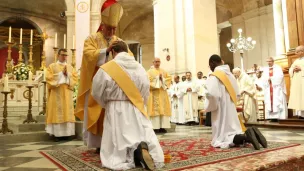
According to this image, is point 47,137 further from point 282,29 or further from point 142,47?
point 142,47

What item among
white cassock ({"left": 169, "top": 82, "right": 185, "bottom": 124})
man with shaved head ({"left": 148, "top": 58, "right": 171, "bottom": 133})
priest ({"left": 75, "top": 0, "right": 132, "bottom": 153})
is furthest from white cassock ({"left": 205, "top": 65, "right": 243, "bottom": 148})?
white cassock ({"left": 169, "top": 82, "right": 185, "bottom": 124})

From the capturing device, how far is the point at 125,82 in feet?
9.80

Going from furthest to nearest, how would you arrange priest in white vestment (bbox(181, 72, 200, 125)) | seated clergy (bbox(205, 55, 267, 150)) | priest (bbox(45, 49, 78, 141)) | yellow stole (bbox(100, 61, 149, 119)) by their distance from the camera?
1. priest in white vestment (bbox(181, 72, 200, 125))
2. priest (bbox(45, 49, 78, 141))
3. seated clergy (bbox(205, 55, 267, 150))
4. yellow stole (bbox(100, 61, 149, 119))

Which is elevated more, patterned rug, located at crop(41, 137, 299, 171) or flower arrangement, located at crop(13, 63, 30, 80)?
flower arrangement, located at crop(13, 63, 30, 80)

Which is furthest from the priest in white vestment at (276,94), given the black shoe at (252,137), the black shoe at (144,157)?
the black shoe at (144,157)

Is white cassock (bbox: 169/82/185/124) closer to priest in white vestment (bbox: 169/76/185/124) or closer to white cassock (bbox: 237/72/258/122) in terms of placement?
priest in white vestment (bbox: 169/76/185/124)

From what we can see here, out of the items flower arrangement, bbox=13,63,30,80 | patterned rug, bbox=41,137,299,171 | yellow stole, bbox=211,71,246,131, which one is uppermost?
flower arrangement, bbox=13,63,30,80

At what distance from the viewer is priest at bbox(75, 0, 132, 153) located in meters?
3.52

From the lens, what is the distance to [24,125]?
593 centimetres

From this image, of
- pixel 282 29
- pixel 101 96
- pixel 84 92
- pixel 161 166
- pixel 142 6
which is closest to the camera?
pixel 161 166

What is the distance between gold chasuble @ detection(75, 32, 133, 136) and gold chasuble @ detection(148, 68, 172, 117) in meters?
3.10

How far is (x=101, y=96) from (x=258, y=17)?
15486 mm

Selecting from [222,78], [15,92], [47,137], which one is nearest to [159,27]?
[15,92]

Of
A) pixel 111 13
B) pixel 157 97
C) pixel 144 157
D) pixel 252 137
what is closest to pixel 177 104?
pixel 157 97
